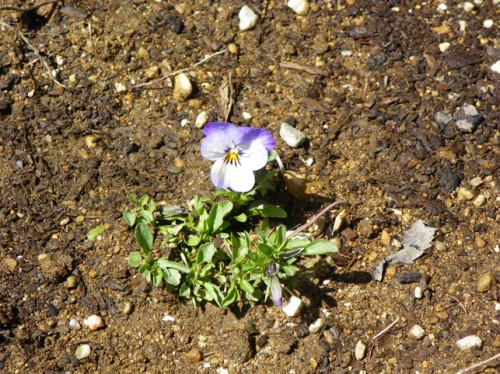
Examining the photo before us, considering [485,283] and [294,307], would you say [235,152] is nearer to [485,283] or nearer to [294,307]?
[294,307]

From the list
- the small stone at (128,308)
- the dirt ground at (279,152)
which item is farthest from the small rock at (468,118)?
the small stone at (128,308)

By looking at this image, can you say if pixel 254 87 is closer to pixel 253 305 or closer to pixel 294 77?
pixel 294 77

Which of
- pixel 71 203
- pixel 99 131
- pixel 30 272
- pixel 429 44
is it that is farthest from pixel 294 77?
pixel 30 272

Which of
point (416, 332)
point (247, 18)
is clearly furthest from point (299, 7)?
point (416, 332)

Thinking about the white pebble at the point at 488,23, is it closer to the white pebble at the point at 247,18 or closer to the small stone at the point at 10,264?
the white pebble at the point at 247,18

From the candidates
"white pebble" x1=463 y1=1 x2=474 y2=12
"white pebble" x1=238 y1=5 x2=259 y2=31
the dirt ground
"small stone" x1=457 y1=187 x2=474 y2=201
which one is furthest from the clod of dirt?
"white pebble" x1=463 y1=1 x2=474 y2=12

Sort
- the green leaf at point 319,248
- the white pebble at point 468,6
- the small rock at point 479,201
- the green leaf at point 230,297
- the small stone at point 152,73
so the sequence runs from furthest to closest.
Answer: the white pebble at point 468,6
the small stone at point 152,73
the small rock at point 479,201
the green leaf at point 230,297
the green leaf at point 319,248

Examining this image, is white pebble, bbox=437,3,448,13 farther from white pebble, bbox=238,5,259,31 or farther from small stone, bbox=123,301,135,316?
small stone, bbox=123,301,135,316
